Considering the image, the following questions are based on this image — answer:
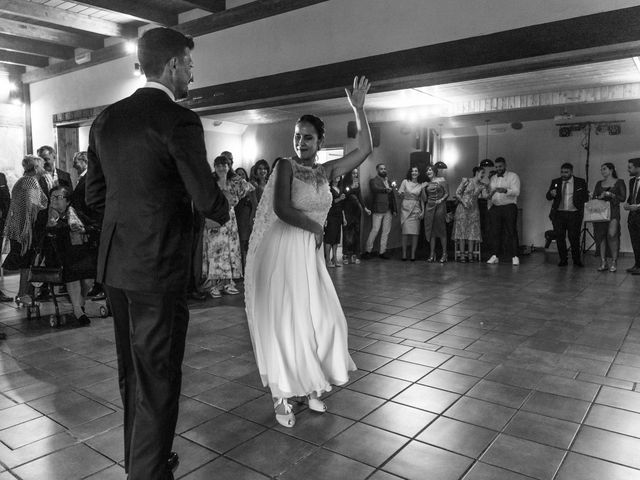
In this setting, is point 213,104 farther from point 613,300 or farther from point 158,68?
point 613,300

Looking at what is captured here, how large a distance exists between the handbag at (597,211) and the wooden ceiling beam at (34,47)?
26.9 feet

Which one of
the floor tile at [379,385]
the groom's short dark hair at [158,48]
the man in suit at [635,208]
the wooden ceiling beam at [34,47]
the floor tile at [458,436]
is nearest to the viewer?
the groom's short dark hair at [158,48]

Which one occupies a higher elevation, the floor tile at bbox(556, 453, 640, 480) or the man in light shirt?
the man in light shirt

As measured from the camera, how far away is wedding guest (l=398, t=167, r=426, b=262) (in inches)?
362

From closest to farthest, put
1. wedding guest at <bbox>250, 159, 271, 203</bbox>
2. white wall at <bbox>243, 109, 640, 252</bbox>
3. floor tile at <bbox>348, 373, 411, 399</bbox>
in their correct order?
floor tile at <bbox>348, 373, 411, 399</bbox>
wedding guest at <bbox>250, 159, 271, 203</bbox>
white wall at <bbox>243, 109, 640, 252</bbox>

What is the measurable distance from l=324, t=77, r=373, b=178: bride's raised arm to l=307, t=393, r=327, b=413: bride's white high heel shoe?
119 cm

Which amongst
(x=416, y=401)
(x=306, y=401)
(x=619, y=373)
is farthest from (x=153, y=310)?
(x=619, y=373)

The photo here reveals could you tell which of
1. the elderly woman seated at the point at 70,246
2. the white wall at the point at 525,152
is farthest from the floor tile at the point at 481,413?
the white wall at the point at 525,152

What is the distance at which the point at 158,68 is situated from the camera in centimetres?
180

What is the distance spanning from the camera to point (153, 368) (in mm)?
1762

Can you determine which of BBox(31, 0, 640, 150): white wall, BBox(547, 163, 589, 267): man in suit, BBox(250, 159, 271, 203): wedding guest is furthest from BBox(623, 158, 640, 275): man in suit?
BBox(250, 159, 271, 203): wedding guest

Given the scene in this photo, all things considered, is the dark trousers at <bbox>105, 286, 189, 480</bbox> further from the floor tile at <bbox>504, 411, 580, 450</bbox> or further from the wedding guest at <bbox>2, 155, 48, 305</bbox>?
the wedding guest at <bbox>2, 155, 48, 305</bbox>

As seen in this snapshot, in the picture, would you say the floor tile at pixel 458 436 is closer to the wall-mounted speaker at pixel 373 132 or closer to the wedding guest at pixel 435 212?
the wedding guest at pixel 435 212

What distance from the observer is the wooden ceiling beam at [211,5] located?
5254mm
